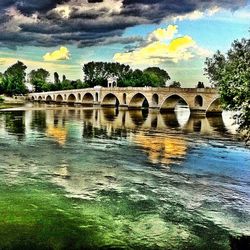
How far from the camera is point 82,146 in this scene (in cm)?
2612

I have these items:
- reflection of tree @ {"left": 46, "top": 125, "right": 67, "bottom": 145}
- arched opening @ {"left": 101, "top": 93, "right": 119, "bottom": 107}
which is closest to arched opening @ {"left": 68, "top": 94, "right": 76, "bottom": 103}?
arched opening @ {"left": 101, "top": 93, "right": 119, "bottom": 107}

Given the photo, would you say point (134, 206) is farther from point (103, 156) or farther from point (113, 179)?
point (103, 156)

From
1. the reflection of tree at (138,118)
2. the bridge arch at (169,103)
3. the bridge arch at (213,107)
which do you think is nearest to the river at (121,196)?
the reflection of tree at (138,118)

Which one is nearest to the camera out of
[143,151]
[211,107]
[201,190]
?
[201,190]

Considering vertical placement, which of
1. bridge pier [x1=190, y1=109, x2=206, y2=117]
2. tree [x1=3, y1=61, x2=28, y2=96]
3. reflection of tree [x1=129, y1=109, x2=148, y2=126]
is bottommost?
reflection of tree [x1=129, y1=109, x2=148, y2=126]

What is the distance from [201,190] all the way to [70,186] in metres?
4.74

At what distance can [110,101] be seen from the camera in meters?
105

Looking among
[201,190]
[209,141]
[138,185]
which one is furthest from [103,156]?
[209,141]

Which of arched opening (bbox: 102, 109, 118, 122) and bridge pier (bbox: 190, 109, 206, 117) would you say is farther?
bridge pier (bbox: 190, 109, 206, 117)

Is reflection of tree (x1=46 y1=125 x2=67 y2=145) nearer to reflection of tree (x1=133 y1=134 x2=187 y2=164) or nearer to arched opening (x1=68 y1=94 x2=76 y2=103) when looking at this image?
reflection of tree (x1=133 y1=134 x2=187 y2=164)

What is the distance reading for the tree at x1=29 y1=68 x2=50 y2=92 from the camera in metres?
154

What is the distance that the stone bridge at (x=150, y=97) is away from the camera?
67.9 m

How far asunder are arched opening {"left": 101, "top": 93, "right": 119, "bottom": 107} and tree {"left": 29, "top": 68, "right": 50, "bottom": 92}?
52269 millimetres

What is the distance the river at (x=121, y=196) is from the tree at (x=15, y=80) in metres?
103
